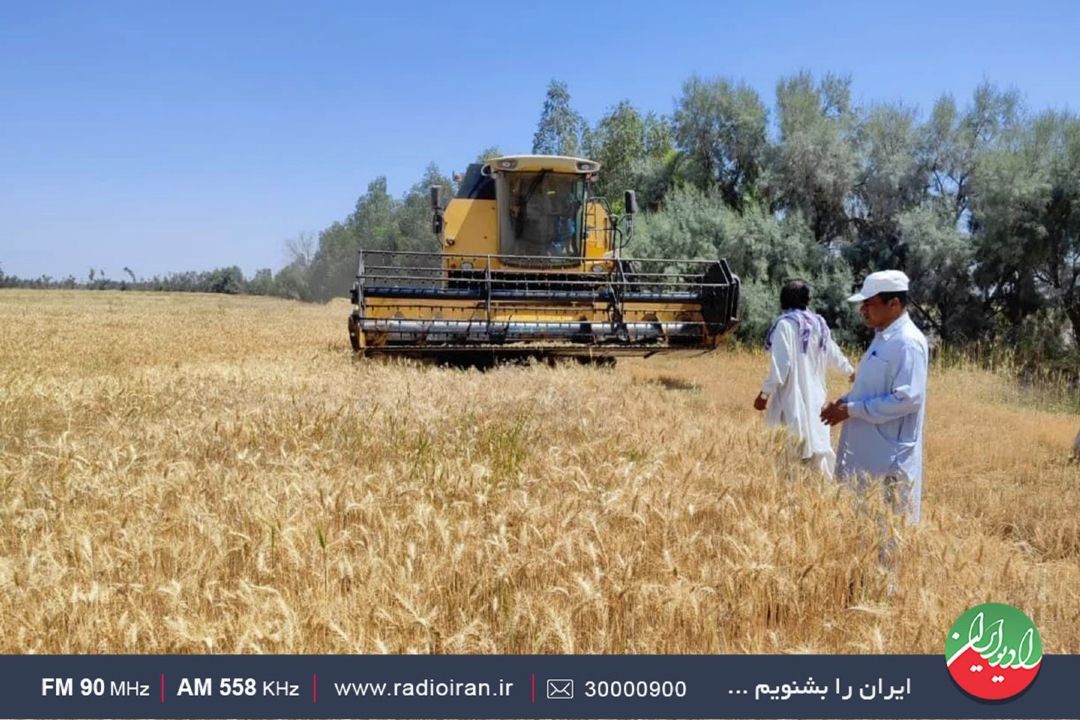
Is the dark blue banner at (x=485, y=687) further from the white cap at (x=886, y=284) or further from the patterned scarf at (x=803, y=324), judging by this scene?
the patterned scarf at (x=803, y=324)

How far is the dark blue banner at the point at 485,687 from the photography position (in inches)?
82.9

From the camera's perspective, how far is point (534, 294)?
10281 mm

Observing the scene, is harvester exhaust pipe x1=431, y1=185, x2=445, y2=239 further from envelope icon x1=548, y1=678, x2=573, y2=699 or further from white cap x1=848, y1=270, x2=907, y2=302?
envelope icon x1=548, y1=678, x2=573, y2=699

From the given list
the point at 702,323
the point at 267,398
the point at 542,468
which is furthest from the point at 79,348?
the point at 542,468

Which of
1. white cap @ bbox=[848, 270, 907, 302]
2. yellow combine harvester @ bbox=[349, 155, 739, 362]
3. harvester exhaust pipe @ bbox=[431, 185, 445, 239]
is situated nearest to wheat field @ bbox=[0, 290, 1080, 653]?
white cap @ bbox=[848, 270, 907, 302]

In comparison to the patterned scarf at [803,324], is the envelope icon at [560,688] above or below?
below

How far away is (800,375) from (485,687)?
305 centimetres

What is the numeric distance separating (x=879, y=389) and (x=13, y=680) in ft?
11.2

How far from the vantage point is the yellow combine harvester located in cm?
967

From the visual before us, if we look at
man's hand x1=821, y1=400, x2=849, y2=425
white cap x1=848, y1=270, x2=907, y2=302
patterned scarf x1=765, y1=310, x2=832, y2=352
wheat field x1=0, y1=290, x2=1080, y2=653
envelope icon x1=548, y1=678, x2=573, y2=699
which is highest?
white cap x1=848, y1=270, x2=907, y2=302

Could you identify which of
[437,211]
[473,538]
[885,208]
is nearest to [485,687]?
[473,538]

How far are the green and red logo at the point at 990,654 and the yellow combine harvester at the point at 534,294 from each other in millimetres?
7112

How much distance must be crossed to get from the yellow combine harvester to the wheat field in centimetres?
378

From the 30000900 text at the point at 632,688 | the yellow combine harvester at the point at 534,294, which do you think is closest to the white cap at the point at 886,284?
the 30000900 text at the point at 632,688
